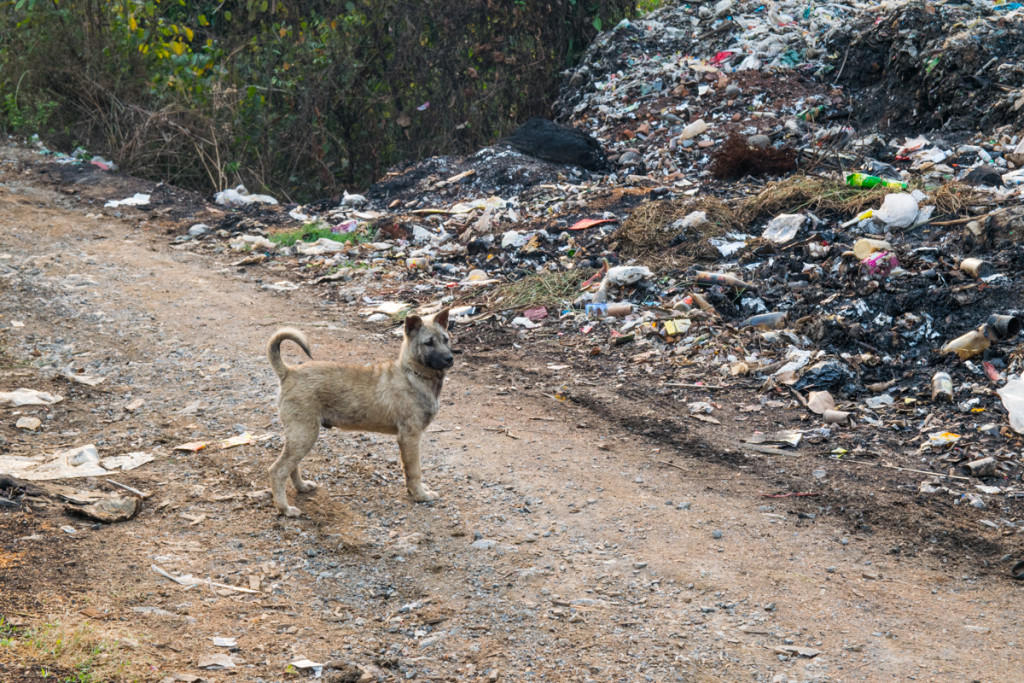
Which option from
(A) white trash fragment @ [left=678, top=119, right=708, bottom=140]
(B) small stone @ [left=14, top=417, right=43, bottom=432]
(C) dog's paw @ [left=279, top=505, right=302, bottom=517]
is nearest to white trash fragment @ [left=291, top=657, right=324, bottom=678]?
(C) dog's paw @ [left=279, top=505, right=302, bottom=517]

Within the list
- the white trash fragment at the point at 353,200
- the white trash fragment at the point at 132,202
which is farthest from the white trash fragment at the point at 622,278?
the white trash fragment at the point at 132,202

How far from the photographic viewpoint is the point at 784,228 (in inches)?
333

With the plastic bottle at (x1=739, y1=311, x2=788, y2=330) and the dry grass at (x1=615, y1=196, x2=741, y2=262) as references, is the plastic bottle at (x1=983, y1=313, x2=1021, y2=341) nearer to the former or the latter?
the plastic bottle at (x1=739, y1=311, x2=788, y2=330)

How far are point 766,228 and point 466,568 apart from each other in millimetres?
5500

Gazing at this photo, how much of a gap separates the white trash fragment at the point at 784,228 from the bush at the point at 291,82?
19.9ft

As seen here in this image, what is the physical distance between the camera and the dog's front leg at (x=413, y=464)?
4.86 meters

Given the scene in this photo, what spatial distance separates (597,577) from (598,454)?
1.53 m

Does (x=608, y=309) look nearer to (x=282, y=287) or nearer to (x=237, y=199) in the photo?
(x=282, y=287)

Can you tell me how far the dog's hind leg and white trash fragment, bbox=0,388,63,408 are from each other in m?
2.43

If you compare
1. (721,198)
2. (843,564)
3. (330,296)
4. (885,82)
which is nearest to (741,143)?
(721,198)

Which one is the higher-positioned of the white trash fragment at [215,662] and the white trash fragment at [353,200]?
the white trash fragment at [215,662]

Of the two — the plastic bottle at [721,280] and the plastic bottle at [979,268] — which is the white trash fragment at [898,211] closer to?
the plastic bottle at [979,268]

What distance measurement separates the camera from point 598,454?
575 centimetres

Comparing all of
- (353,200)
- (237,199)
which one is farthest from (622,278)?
(237,199)
